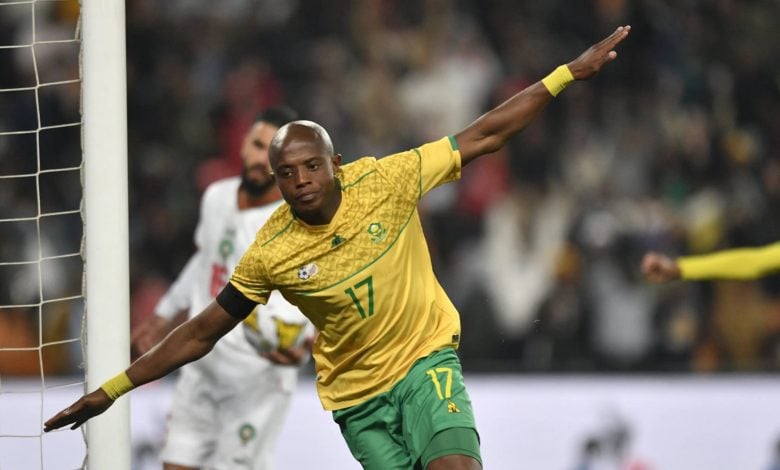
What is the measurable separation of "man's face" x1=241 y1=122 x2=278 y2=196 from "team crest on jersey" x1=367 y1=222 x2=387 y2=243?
6.24ft

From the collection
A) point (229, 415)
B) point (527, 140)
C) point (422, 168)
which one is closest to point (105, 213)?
point (422, 168)

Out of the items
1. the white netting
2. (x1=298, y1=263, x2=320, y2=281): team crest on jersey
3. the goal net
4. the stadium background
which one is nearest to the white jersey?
the goal net

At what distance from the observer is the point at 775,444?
8242mm

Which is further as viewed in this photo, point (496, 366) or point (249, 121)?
point (249, 121)

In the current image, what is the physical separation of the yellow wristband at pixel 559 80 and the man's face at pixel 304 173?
2.71ft

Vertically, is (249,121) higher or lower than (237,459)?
higher

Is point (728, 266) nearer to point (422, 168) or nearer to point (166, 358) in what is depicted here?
point (422, 168)

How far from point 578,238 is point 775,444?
6.99 ft

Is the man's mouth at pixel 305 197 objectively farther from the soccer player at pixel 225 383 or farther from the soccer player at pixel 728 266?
the soccer player at pixel 225 383

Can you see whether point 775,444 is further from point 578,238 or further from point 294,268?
point 294,268

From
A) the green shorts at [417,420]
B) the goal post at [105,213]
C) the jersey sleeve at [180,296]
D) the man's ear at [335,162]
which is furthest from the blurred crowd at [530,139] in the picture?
the man's ear at [335,162]

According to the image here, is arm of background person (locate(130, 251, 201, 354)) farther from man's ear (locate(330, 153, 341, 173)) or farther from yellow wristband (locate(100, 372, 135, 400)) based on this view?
man's ear (locate(330, 153, 341, 173))

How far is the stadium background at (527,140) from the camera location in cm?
941

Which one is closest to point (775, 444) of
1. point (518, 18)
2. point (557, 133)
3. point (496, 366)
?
point (496, 366)
